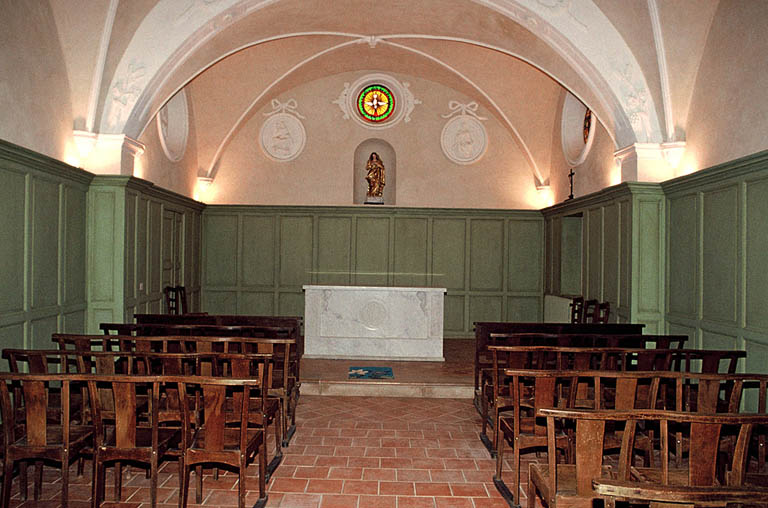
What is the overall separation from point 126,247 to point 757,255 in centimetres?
746

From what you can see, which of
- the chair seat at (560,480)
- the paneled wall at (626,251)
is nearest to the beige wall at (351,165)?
the paneled wall at (626,251)

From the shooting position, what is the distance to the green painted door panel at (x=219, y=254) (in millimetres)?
12156

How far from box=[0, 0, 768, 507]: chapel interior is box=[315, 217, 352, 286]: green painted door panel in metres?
0.04

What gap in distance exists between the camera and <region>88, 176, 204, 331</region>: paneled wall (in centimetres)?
757

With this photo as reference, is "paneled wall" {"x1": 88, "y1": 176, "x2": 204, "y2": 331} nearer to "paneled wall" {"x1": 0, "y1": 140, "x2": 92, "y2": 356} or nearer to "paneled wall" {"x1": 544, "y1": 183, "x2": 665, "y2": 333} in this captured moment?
"paneled wall" {"x1": 0, "y1": 140, "x2": 92, "y2": 356}

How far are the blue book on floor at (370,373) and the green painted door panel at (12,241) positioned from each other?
4001 mm

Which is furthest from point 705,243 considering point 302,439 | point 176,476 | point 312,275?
point 312,275

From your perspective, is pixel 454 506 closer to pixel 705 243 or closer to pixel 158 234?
pixel 705 243

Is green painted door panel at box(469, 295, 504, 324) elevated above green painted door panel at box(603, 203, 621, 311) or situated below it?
below

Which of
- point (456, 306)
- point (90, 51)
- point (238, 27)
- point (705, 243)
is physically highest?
point (238, 27)

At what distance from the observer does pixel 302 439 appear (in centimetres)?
559

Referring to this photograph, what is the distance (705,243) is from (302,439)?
16.6ft

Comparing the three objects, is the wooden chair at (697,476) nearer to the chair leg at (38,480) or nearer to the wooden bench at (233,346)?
the wooden bench at (233,346)

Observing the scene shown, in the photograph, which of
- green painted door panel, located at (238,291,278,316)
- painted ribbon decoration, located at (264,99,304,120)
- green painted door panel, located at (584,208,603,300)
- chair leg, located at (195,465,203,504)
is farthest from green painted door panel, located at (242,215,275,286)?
chair leg, located at (195,465,203,504)
